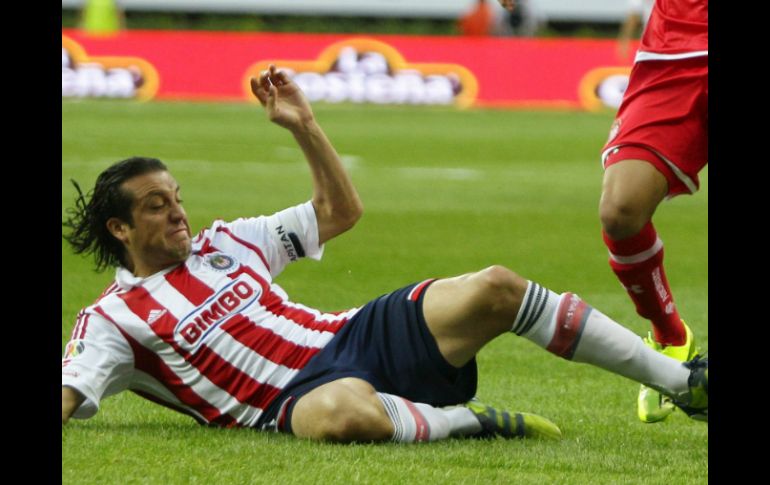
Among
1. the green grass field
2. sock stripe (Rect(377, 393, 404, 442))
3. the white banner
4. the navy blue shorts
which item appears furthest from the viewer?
the white banner

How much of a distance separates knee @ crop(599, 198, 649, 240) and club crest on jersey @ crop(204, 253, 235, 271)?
4.25 feet

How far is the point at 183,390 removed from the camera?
5.02 m

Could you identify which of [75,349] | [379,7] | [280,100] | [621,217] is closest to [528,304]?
[621,217]

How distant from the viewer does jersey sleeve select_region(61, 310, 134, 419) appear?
4.78 metres

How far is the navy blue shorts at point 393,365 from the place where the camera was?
4.87m

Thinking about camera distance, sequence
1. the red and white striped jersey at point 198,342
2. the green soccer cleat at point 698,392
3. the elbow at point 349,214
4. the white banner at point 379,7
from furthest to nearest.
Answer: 1. the white banner at point 379,7
2. the elbow at point 349,214
3. the red and white striped jersey at point 198,342
4. the green soccer cleat at point 698,392

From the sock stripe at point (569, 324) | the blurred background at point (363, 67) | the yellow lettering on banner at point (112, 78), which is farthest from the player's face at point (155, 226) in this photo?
the yellow lettering on banner at point (112, 78)

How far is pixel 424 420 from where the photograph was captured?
4820 mm

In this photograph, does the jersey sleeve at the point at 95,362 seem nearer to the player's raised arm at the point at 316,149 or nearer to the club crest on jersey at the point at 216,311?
the club crest on jersey at the point at 216,311

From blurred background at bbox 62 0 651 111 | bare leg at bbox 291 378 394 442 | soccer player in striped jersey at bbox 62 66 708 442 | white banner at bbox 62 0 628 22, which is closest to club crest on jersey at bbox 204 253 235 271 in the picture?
soccer player in striped jersey at bbox 62 66 708 442

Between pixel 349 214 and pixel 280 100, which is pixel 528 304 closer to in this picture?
pixel 349 214

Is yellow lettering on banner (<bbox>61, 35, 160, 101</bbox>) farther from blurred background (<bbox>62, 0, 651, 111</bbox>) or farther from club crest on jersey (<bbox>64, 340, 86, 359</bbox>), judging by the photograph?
club crest on jersey (<bbox>64, 340, 86, 359</bbox>)

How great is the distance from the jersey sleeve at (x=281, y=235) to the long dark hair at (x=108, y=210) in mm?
374
